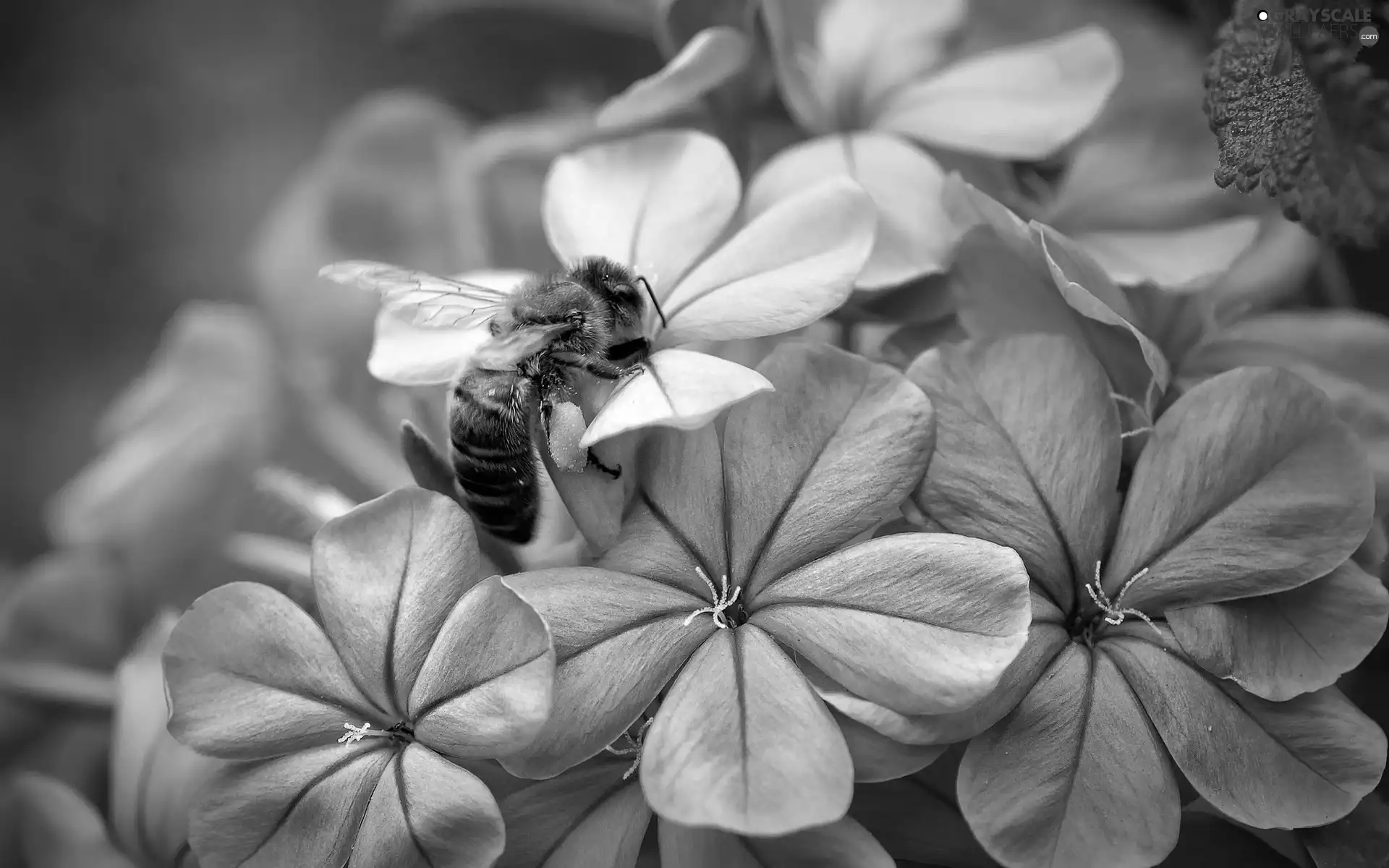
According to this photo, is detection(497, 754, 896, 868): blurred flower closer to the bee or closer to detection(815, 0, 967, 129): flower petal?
the bee

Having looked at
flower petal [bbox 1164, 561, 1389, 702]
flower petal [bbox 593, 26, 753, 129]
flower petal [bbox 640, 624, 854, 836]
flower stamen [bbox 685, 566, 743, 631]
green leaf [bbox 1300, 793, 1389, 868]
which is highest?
flower petal [bbox 593, 26, 753, 129]

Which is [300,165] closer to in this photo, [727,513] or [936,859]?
[727,513]

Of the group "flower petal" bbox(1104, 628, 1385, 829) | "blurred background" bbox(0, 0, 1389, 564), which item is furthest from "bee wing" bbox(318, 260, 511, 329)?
"blurred background" bbox(0, 0, 1389, 564)

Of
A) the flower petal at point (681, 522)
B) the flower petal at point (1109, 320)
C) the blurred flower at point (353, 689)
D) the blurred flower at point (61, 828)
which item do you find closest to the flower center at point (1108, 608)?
the flower petal at point (1109, 320)

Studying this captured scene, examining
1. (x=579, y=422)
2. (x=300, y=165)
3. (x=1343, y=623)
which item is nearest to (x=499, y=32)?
(x=300, y=165)

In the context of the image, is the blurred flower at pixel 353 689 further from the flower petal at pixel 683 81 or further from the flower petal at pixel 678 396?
the flower petal at pixel 683 81

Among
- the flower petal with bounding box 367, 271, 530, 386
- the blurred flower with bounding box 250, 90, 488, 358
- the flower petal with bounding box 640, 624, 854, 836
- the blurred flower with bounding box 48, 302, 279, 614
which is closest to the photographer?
the flower petal with bounding box 640, 624, 854, 836

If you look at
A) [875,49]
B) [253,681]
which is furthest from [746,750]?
[875,49]
